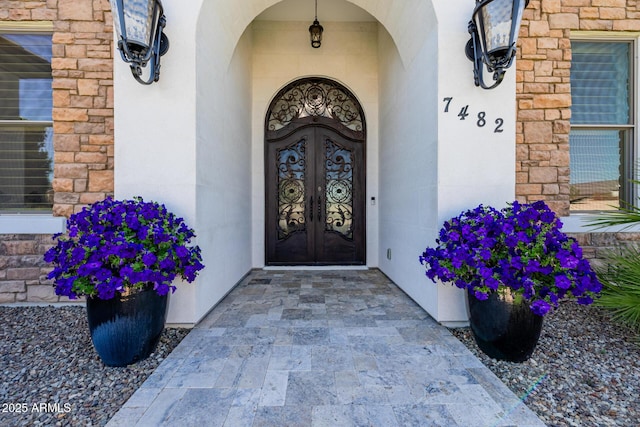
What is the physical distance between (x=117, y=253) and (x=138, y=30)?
4.86 feet

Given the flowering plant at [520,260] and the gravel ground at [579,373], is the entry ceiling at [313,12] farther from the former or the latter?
Answer: the gravel ground at [579,373]

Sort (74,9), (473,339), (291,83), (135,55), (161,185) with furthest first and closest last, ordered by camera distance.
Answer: (291,83) < (74,9) < (161,185) < (473,339) < (135,55)

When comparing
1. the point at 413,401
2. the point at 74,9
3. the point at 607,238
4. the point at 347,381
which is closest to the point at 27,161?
the point at 74,9

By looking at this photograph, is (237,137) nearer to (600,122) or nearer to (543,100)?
(543,100)

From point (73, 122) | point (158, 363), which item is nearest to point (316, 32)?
point (73, 122)

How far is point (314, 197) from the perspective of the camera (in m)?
4.57

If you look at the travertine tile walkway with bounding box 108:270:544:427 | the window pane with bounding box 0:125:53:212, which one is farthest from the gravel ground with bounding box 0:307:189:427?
the window pane with bounding box 0:125:53:212

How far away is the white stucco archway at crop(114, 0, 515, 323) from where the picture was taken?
240 centimetres

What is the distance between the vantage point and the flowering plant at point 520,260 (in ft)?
5.91

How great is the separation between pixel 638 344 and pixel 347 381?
2139 millimetres

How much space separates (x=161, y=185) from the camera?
7.89ft

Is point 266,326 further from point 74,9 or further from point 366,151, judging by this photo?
point 74,9

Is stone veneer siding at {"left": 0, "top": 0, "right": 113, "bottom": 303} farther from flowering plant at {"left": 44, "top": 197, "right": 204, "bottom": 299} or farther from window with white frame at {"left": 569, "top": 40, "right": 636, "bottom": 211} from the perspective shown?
window with white frame at {"left": 569, "top": 40, "right": 636, "bottom": 211}

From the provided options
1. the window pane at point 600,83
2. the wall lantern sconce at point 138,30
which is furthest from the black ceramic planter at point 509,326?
the wall lantern sconce at point 138,30
